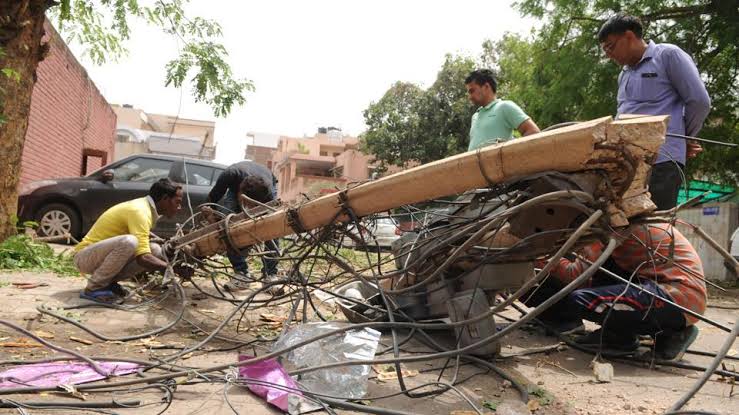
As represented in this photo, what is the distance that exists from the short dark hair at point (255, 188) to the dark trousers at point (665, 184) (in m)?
3.21

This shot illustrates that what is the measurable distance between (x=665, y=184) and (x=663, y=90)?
25.3 inches

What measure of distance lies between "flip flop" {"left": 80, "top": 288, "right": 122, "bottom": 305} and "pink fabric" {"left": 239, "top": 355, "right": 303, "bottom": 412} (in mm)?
2152

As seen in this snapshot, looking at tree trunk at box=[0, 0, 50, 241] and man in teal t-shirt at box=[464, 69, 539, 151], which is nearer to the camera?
man in teal t-shirt at box=[464, 69, 539, 151]

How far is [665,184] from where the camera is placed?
3326 mm

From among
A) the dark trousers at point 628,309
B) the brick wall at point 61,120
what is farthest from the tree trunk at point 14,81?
the dark trousers at point 628,309

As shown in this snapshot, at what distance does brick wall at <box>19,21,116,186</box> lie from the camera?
9.72 meters

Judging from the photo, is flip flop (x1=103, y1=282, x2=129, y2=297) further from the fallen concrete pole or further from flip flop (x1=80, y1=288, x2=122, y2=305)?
the fallen concrete pole

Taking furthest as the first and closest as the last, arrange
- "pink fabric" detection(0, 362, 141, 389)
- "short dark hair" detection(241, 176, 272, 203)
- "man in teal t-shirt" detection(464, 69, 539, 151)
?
"short dark hair" detection(241, 176, 272, 203) < "man in teal t-shirt" detection(464, 69, 539, 151) < "pink fabric" detection(0, 362, 141, 389)

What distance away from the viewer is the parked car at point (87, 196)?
26.4ft

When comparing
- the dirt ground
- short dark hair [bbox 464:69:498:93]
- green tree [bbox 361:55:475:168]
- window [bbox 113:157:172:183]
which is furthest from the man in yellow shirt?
green tree [bbox 361:55:475:168]

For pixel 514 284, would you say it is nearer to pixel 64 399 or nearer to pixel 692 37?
pixel 64 399

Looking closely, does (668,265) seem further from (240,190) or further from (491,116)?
(240,190)

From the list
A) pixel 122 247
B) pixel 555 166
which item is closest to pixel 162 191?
pixel 122 247

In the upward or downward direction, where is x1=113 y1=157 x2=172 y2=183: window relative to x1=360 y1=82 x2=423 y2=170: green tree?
downward
